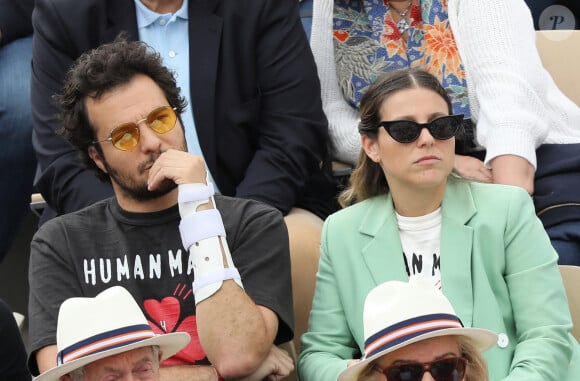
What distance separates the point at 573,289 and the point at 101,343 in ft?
5.53

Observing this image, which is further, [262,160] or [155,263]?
[262,160]

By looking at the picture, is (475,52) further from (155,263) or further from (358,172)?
(155,263)

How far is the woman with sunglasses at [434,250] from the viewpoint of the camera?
3.50 metres

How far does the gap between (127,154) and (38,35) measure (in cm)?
111

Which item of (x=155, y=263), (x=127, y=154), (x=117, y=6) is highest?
(x=117, y=6)

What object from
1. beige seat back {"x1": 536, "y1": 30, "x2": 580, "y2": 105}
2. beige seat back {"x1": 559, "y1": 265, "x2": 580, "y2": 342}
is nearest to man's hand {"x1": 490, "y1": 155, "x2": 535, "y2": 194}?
beige seat back {"x1": 559, "y1": 265, "x2": 580, "y2": 342}

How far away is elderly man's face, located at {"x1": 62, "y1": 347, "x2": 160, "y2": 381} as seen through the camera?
2850mm

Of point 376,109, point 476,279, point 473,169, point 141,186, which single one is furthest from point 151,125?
point 473,169

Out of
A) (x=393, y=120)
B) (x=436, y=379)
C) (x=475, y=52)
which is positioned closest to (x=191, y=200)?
(x=393, y=120)

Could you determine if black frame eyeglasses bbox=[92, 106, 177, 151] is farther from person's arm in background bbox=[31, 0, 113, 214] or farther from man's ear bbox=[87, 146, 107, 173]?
person's arm in background bbox=[31, 0, 113, 214]

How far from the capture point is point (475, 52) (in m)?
4.54

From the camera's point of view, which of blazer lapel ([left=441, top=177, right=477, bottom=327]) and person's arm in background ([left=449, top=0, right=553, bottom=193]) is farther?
person's arm in background ([left=449, top=0, right=553, bottom=193])

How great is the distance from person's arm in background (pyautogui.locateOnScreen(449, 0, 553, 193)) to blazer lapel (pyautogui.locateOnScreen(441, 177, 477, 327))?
1.85 feet

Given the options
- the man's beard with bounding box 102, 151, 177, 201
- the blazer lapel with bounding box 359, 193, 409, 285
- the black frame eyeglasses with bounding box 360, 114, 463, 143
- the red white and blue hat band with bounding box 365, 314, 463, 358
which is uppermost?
the black frame eyeglasses with bounding box 360, 114, 463, 143
